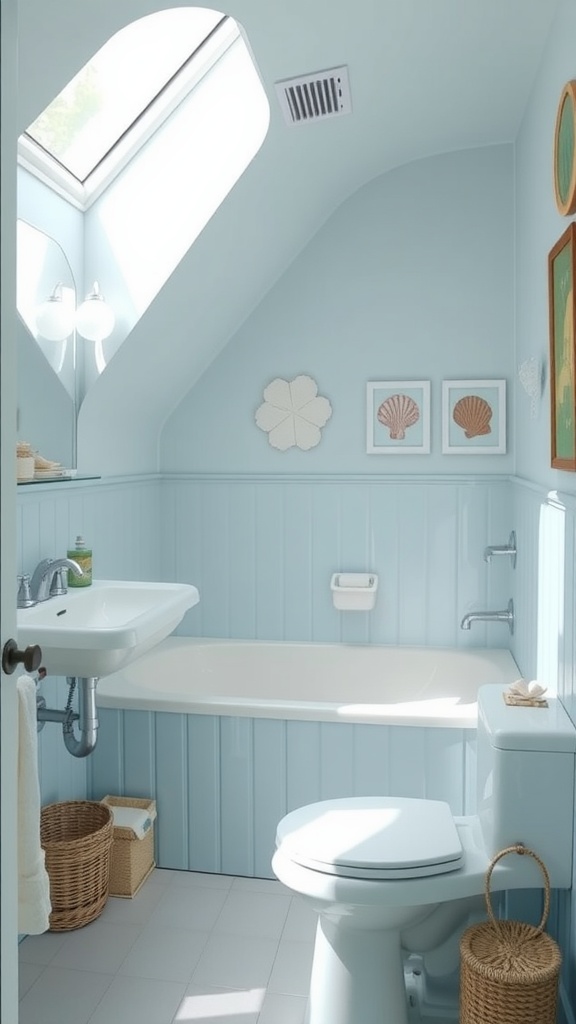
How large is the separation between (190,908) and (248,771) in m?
0.45

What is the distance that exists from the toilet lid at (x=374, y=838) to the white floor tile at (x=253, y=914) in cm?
59

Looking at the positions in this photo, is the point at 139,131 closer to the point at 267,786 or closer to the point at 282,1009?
the point at 267,786

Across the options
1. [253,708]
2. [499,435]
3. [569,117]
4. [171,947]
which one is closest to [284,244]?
[499,435]

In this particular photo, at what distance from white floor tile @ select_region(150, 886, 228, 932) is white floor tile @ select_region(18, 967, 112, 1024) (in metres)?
0.31

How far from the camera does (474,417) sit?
140 inches

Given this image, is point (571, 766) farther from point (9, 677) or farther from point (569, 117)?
point (569, 117)

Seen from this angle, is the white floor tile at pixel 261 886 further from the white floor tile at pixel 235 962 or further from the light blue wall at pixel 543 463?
the light blue wall at pixel 543 463

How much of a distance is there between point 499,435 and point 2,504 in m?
2.65

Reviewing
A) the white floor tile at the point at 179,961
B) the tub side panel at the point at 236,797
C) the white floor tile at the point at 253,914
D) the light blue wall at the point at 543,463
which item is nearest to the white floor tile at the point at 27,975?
the white floor tile at the point at 179,961

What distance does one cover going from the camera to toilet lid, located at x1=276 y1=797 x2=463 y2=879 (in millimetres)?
1922

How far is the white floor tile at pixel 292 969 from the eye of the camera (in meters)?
2.27

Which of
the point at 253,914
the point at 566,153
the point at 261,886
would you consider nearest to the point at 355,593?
the point at 261,886

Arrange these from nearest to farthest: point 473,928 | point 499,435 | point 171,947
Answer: point 473,928 < point 171,947 < point 499,435

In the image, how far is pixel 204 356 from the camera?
12.2 feet
